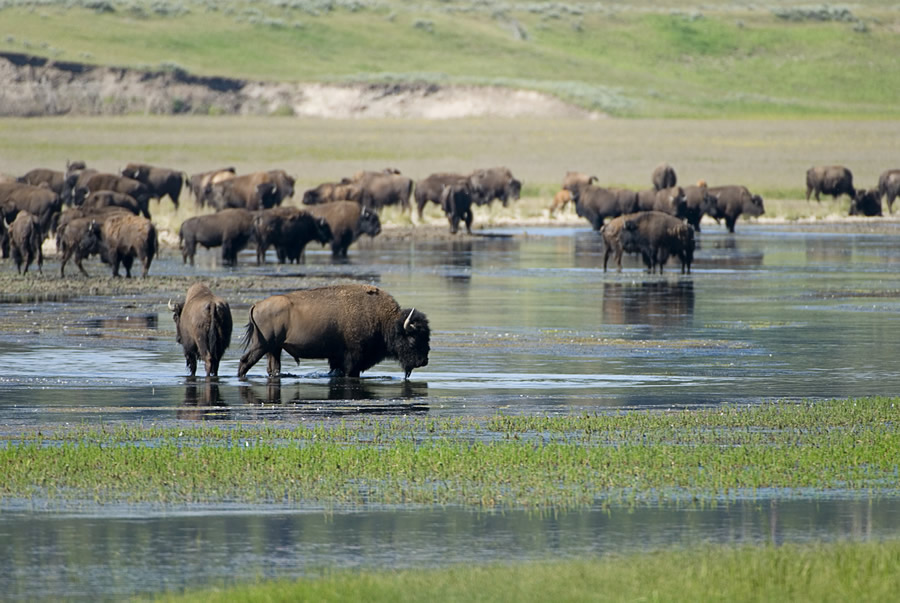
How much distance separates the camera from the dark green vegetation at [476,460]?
38.2 feet

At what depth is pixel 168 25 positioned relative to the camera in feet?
451

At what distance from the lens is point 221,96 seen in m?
117

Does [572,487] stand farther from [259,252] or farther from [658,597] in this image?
[259,252]

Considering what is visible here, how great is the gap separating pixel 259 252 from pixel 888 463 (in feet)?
80.0

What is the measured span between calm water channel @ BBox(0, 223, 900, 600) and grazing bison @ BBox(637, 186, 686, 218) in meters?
7.51

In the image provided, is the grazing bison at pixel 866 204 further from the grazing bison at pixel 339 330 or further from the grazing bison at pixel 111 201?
the grazing bison at pixel 339 330

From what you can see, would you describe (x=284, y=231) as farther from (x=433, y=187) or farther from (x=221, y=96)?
(x=221, y=96)

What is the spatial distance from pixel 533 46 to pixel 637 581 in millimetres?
141923

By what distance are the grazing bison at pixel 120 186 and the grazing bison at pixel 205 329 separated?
80.3ft

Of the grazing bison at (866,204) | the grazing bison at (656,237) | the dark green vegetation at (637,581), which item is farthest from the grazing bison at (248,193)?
the dark green vegetation at (637,581)

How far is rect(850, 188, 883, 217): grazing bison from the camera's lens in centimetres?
5793

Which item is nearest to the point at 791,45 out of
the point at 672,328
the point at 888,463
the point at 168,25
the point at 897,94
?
the point at 897,94

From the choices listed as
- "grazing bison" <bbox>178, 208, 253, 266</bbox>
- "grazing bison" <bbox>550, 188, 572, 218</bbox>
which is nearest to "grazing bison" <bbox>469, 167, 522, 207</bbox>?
"grazing bison" <bbox>550, 188, 572, 218</bbox>

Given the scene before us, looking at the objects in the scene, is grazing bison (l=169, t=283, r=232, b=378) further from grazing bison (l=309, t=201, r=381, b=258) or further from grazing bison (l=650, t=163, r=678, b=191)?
grazing bison (l=650, t=163, r=678, b=191)
